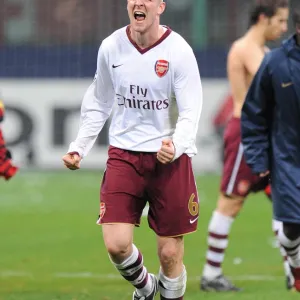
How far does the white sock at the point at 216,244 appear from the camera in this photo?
9.70m

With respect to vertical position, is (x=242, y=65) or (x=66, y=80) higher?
(x=242, y=65)

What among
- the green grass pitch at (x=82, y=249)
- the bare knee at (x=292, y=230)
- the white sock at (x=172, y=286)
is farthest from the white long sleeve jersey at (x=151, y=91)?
the green grass pitch at (x=82, y=249)

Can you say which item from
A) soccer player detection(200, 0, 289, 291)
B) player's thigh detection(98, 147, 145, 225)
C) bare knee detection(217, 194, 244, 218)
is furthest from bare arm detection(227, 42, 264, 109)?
player's thigh detection(98, 147, 145, 225)

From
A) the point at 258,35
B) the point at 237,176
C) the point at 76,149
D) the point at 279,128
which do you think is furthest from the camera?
the point at 258,35

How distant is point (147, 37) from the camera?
7.39m

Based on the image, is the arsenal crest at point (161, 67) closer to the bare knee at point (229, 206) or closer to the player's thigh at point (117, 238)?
the player's thigh at point (117, 238)

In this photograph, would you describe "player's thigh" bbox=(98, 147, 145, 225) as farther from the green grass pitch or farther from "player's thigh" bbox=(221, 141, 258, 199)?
"player's thigh" bbox=(221, 141, 258, 199)

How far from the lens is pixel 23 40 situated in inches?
862

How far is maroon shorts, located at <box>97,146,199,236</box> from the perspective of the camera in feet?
24.4

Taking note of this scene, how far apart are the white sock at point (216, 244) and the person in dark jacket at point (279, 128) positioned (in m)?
1.74

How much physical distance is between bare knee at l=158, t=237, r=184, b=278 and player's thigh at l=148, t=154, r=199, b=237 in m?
0.05

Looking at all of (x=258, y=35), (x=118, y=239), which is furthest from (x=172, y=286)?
(x=258, y=35)

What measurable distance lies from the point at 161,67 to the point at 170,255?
1164 mm

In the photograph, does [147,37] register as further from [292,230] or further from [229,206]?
[229,206]
